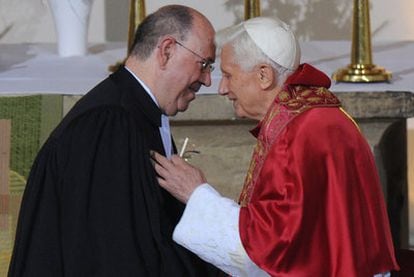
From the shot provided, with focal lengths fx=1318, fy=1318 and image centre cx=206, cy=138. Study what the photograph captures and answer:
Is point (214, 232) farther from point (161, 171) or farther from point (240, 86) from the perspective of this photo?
point (240, 86)

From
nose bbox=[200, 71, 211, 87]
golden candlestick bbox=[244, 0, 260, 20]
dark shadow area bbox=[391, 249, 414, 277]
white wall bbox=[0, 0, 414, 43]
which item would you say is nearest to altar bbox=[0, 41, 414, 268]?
golden candlestick bbox=[244, 0, 260, 20]

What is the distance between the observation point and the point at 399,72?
4.60 metres

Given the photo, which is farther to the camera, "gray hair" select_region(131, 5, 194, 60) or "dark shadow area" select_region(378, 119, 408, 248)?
"dark shadow area" select_region(378, 119, 408, 248)

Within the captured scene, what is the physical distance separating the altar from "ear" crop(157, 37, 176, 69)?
1018mm

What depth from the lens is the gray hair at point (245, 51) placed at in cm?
319

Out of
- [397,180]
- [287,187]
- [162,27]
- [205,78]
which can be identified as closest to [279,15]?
[397,180]

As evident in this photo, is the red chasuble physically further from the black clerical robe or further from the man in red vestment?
the black clerical robe

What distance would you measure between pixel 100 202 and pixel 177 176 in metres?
0.23

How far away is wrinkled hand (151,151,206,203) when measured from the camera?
10.4 feet

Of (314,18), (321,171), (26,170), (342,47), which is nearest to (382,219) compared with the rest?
(321,171)

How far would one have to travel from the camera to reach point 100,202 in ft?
10.1

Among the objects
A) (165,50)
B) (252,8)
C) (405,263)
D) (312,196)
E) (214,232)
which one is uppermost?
(165,50)

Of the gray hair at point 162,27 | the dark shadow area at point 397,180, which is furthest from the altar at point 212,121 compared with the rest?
→ the gray hair at point 162,27

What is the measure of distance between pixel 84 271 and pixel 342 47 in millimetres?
2453
